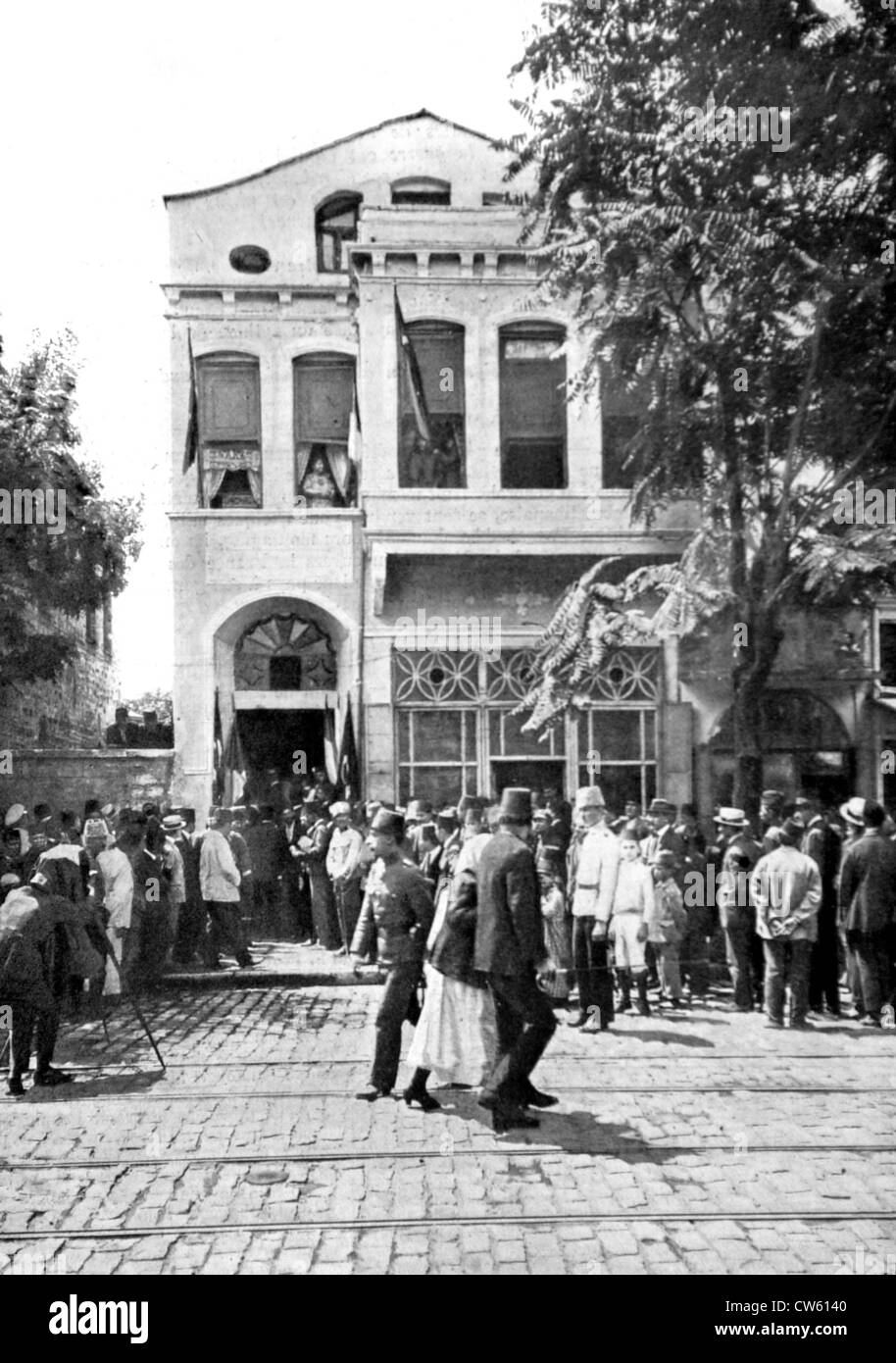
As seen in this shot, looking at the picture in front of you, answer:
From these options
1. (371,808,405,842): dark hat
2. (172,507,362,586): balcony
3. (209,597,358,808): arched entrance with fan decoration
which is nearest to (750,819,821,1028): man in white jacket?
(371,808,405,842): dark hat

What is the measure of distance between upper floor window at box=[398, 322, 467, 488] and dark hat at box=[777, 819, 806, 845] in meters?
6.33

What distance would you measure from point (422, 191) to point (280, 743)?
7.29 metres

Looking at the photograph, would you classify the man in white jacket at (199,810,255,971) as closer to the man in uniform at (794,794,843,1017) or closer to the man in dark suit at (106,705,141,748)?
the man in dark suit at (106,705,141,748)

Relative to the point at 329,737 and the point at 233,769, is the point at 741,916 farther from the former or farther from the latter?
the point at 329,737

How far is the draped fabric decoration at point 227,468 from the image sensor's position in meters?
14.0

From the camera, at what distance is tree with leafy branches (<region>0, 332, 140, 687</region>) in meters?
8.22

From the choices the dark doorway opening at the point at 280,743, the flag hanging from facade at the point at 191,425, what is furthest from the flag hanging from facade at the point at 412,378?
the dark doorway opening at the point at 280,743

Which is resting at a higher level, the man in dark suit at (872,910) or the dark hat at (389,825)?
the dark hat at (389,825)

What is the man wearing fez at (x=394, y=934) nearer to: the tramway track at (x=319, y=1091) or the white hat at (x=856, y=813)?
the tramway track at (x=319, y=1091)

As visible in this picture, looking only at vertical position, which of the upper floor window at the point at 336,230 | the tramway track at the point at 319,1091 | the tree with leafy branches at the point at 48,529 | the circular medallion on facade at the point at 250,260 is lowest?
the tramway track at the point at 319,1091

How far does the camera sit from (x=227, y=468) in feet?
46.3

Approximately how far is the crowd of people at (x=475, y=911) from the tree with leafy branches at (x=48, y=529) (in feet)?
5.83

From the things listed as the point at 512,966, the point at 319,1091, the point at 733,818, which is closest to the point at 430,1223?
the point at 512,966
